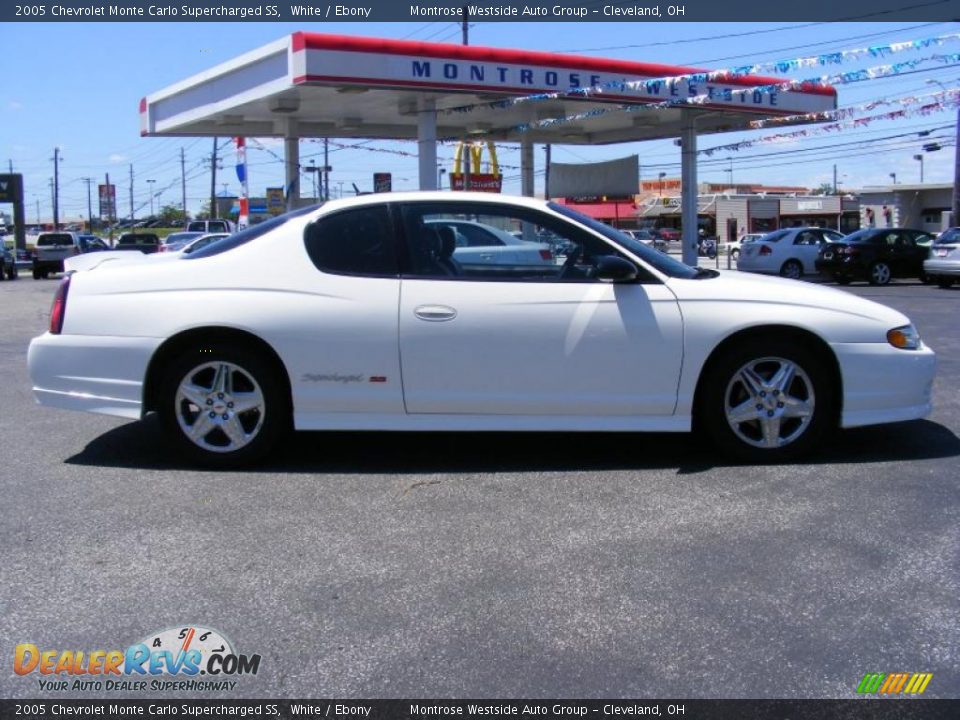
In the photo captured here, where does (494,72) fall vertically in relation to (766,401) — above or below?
above

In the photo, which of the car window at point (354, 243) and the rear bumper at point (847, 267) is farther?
the rear bumper at point (847, 267)

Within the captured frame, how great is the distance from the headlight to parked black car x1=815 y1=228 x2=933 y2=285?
58.0 ft

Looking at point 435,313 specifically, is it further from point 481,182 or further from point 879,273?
point 481,182

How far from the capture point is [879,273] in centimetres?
2245

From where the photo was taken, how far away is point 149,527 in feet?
14.9

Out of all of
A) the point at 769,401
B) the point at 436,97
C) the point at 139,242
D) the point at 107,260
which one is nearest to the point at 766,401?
the point at 769,401

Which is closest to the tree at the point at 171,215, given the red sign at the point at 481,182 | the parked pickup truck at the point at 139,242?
the parked pickup truck at the point at 139,242

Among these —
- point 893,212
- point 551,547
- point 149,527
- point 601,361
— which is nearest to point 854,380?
point 601,361

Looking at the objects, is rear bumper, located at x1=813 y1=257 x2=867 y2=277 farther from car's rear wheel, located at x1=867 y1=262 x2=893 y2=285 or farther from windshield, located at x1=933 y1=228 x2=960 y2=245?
windshield, located at x1=933 y1=228 x2=960 y2=245

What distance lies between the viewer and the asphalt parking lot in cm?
322

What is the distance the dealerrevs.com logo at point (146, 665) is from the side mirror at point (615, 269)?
9.62ft

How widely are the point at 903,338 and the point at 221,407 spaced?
4.00m

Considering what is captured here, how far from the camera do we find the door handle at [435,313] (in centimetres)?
533

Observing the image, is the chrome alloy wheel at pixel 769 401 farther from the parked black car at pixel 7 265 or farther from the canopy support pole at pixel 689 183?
the parked black car at pixel 7 265
